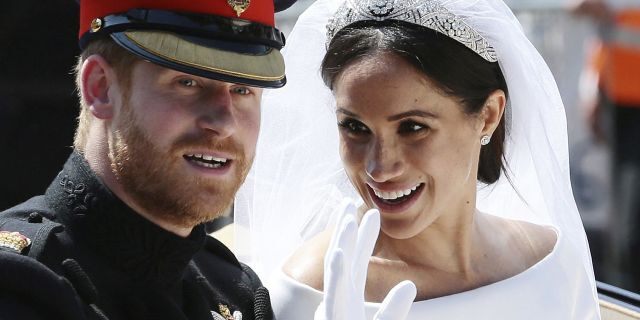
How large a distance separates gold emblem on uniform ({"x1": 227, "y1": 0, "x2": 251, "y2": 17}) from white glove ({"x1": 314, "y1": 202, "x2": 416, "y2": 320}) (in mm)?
399

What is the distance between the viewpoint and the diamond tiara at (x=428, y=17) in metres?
2.42

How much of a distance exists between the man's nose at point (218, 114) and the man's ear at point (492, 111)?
2.22 feet

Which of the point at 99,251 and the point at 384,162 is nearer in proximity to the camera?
the point at 99,251

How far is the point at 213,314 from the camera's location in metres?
2.15

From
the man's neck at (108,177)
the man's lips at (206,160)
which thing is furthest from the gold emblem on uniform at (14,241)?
the man's lips at (206,160)

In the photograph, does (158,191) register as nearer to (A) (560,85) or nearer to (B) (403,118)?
(B) (403,118)

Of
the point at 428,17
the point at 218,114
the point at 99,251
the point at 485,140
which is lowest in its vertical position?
the point at 99,251

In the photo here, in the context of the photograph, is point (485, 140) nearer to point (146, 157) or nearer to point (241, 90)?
point (241, 90)

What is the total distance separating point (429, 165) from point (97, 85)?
0.69 m

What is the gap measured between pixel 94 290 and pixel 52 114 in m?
2.26

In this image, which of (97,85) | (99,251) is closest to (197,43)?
(97,85)

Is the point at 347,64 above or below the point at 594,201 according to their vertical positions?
above

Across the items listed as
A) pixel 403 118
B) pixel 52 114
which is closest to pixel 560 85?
pixel 52 114

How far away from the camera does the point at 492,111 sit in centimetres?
251
